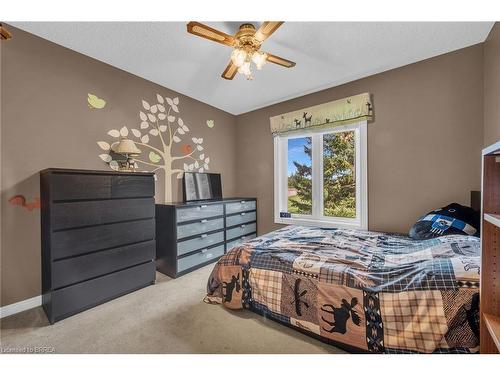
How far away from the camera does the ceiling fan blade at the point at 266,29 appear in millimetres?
1444

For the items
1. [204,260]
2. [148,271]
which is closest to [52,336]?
[148,271]

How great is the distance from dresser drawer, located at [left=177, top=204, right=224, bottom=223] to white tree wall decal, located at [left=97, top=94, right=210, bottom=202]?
53cm

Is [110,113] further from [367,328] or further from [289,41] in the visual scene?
[367,328]

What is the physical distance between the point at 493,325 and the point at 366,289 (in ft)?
1.66

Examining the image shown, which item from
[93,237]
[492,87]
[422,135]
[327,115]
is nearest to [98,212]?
[93,237]

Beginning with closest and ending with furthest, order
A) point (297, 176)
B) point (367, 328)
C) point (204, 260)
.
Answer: point (367, 328) → point (204, 260) → point (297, 176)

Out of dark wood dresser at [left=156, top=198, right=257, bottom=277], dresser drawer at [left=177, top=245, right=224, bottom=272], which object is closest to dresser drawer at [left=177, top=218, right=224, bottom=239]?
dark wood dresser at [left=156, top=198, right=257, bottom=277]

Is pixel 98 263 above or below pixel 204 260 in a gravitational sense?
above

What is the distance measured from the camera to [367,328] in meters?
1.30

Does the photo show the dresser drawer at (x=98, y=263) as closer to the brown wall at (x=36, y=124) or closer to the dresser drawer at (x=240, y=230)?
the brown wall at (x=36, y=124)

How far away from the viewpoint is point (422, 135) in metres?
2.43

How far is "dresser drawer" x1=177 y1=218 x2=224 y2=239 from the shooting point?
2697 mm
